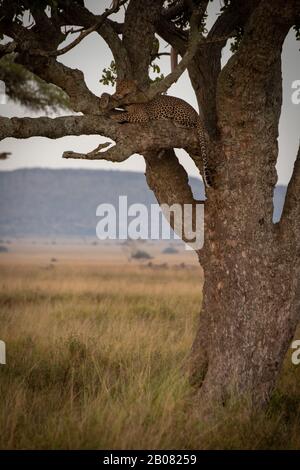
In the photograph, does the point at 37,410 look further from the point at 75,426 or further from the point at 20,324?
the point at 20,324

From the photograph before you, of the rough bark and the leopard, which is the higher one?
the leopard

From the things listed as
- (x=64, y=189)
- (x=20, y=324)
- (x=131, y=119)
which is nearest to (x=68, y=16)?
(x=131, y=119)

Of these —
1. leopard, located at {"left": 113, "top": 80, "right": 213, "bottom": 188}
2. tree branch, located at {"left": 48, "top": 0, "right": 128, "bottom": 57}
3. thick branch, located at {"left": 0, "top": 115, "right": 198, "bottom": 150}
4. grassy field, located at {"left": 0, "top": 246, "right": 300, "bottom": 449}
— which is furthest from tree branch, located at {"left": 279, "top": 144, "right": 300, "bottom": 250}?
tree branch, located at {"left": 48, "top": 0, "right": 128, "bottom": 57}

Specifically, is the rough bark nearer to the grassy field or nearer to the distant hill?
the grassy field

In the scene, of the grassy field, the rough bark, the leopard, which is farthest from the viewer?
the leopard

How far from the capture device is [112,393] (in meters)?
6.01

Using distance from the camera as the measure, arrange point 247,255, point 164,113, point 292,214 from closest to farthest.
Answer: point 247,255 → point 292,214 → point 164,113

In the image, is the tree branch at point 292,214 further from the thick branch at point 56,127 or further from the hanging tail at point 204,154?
the thick branch at point 56,127

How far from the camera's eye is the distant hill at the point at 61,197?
10075 centimetres

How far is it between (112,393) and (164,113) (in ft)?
8.74

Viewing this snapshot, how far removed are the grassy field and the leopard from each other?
6.73ft

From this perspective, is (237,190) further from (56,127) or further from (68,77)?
(68,77)

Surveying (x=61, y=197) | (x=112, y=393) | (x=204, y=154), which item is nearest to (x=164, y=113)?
(x=204, y=154)

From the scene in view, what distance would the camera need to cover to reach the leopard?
593 cm
